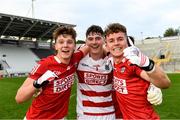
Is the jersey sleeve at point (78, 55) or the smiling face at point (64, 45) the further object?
the jersey sleeve at point (78, 55)

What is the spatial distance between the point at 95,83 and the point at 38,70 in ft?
3.39

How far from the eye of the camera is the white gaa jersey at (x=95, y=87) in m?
5.19

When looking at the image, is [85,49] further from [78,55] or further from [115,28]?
[115,28]

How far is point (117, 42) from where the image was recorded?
4.30 m

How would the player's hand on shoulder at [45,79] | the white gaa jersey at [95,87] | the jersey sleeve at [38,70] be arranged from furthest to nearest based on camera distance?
the white gaa jersey at [95,87], the jersey sleeve at [38,70], the player's hand on shoulder at [45,79]

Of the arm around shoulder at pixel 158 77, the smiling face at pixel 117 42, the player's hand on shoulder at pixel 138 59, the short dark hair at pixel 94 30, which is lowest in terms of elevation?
the arm around shoulder at pixel 158 77

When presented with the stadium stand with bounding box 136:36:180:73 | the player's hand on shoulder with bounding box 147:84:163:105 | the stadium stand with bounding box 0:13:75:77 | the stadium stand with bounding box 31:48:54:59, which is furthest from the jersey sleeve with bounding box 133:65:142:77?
the stadium stand with bounding box 31:48:54:59

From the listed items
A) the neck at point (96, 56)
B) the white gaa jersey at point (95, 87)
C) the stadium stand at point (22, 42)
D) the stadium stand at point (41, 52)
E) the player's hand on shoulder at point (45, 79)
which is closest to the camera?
the player's hand on shoulder at point (45, 79)

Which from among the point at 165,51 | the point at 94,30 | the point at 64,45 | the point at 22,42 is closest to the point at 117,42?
the point at 64,45

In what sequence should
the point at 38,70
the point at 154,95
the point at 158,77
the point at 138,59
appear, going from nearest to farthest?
the point at 138,59
the point at 158,77
the point at 154,95
the point at 38,70

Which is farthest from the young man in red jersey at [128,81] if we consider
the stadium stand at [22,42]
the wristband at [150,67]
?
the stadium stand at [22,42]

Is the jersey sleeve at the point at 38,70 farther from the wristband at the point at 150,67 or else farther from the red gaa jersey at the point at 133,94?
the wristband at the point at 150,67

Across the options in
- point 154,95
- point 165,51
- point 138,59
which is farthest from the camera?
point 165,51

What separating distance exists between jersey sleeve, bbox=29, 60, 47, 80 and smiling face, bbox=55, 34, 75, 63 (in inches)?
10.7
